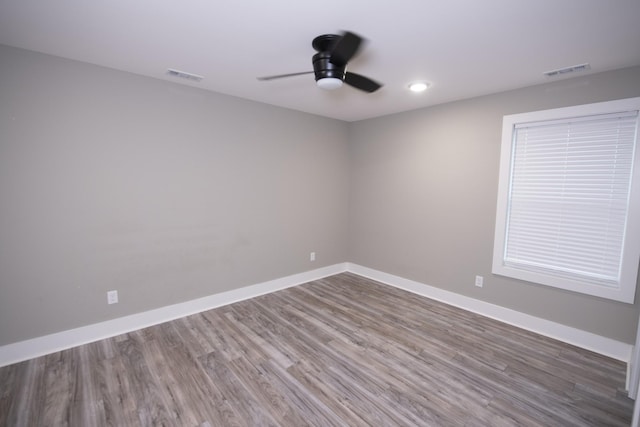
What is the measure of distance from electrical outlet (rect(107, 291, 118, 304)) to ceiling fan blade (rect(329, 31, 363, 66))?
2.81 meters

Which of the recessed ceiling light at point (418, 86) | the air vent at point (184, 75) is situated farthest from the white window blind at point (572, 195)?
the air vent at point (184, 75)

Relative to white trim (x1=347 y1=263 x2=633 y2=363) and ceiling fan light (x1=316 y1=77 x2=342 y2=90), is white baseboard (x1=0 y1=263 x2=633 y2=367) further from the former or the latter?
ceiling fan light (x1=316 y1=77 x2=342 y2=90)

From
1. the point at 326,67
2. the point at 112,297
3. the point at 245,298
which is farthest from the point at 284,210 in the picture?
the point at 326,67

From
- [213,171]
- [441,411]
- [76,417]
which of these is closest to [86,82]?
[213,171]

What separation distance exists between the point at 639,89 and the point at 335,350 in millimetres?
3336

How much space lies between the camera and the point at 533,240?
2951mm

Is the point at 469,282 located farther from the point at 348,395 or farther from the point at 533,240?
the point at 348,395

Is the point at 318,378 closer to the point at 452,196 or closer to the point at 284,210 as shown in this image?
the point at 284,210

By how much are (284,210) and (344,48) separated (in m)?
2.47

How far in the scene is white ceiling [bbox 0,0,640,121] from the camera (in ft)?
5.31

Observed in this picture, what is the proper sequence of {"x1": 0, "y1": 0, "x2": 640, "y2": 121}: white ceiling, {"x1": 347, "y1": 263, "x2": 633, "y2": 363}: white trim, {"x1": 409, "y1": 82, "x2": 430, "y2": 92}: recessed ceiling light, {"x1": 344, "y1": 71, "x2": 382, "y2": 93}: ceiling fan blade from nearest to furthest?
{"x1": 0, "y1": 0, "x2": 640, "y2": 121}: white ceiling, {"x1": 344, "y1": 71, "x2": 382, "y2": 93}: ceiling fan blade, {"x1": 347, "y1": 263, "x2": 633, "y2": 363}: white trim, {"x1": 409, "y1": 82, "x2": 430, "y2": 92}: recessed ceiling light

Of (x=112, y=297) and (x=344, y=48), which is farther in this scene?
(x=112, y=297)

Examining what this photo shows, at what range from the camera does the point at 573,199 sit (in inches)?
106

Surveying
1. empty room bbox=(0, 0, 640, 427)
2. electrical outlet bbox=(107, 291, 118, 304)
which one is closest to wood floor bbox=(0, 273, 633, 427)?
empty room bbox=(0, 0, 640, 427)
